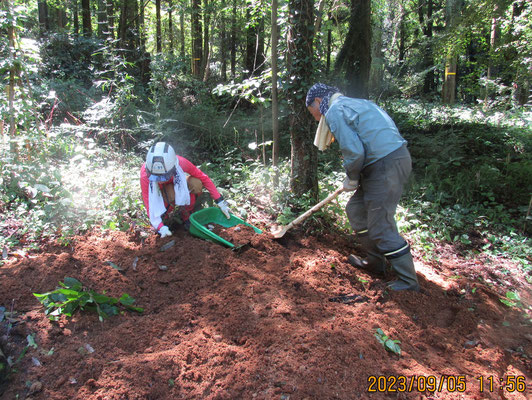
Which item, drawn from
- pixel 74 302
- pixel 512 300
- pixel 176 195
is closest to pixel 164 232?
pixel 176 195

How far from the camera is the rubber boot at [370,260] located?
340cm

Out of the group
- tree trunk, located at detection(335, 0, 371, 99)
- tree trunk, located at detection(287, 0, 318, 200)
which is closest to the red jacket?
tree trunk, located at detection(287, 0, 318, 200)

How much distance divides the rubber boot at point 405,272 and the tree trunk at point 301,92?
1530 millimetres

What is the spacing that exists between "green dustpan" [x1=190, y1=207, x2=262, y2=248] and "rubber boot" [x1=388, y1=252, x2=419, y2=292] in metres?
1.58

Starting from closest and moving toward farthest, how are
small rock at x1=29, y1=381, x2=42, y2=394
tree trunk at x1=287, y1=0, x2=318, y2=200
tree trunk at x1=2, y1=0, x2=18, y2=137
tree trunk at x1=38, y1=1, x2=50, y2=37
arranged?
small rock at x1=29, y1=381, x2=42, y2=394 → tree trunk at x1=287, y1=0, x2=318, y2=200 → tree trunk at x1=2, y1=0, x2=18, y2=137 → tree trunk at x1=38, y1=1, x2=50, y2=37

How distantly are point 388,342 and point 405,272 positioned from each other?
0.93 metres

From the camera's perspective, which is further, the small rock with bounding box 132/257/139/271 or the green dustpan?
the green dustpan

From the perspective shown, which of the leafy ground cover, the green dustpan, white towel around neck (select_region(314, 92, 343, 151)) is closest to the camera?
the leafy ground cover

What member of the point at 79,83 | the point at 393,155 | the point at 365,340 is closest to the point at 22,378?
the point at 365,340

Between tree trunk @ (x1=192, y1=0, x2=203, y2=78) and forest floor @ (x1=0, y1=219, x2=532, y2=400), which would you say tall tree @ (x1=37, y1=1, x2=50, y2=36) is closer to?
tree trunk @ (x1=192, y1=0, x2=203, y2=78)

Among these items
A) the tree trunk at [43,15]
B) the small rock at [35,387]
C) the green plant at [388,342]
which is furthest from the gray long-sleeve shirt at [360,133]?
Result: the tree trunk at [43,15]

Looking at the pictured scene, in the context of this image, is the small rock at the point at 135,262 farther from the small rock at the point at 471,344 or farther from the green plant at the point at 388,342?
the small rock at the point at 471,344

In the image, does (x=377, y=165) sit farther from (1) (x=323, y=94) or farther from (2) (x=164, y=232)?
(2) (x=164, y=232)

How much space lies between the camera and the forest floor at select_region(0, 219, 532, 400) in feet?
6.37
